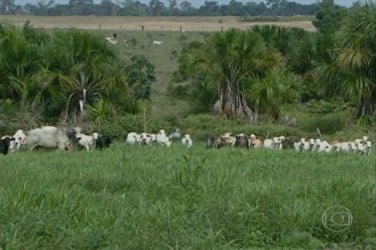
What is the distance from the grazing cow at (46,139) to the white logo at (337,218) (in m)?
9.40

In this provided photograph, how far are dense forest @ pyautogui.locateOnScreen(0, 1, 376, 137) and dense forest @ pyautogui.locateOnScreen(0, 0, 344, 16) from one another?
80703mm

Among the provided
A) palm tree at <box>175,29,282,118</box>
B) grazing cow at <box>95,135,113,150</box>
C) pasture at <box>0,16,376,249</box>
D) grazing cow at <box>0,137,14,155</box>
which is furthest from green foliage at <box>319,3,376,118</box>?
pasture at <box>0,16,376,249</box>

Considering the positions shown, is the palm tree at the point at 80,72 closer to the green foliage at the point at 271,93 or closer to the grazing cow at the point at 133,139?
the grazing cow at the point at 133,139

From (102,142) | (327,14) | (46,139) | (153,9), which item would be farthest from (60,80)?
(153,9)

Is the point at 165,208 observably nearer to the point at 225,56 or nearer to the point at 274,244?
the point at 274,244

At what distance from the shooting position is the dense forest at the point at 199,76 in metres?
21.2

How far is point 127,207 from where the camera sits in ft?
26.9

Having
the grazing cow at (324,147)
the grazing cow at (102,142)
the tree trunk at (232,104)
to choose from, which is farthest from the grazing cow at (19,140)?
the tree trunk at (232,104)

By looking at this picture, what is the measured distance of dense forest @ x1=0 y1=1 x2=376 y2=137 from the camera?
2116cm

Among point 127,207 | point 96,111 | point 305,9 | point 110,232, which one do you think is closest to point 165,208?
point 127,207

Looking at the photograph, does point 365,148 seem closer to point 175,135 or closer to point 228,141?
point 228,141

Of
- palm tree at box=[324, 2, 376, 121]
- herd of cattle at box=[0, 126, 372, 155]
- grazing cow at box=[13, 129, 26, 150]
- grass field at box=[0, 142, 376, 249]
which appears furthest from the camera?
palm tree at box=[324, 2, 376, 121]

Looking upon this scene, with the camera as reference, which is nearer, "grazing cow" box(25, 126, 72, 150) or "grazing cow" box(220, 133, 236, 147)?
"grazing cow" box(25, 126, 72, 150)

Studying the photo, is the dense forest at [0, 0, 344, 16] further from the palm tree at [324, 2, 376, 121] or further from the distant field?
the palm tree at [324, 2, 376, 121]
